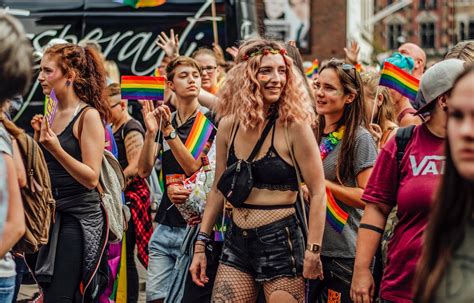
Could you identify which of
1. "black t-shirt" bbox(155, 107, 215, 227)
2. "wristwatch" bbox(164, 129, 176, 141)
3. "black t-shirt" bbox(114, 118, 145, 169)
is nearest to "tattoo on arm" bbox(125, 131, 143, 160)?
"black t-shirt" bbox(114, 118, 145, 169)

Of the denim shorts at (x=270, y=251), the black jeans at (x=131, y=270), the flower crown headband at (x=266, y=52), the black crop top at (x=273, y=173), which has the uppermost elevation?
the flower crown headband at (x=266, y=52)

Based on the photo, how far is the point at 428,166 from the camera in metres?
4.48

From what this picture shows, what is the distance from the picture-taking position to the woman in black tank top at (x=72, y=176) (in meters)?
6.00

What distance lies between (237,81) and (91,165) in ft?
3.23

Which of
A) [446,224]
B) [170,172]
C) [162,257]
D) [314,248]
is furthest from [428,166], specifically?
[162,257]

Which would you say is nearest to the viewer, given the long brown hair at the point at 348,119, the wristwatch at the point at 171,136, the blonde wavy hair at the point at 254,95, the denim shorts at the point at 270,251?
the denim shorts at the point at 270,251

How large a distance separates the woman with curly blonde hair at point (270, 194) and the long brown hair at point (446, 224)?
7.20 ft

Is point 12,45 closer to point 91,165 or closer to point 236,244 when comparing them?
point 236,244

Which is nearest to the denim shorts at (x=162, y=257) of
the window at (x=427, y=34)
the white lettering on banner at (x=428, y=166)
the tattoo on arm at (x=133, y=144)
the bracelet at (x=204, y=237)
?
the tattoo on arm at (x=133, y=144)

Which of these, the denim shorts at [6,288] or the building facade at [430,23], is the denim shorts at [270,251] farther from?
the building facade at [430,23]

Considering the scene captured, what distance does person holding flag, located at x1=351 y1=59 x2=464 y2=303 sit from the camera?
4.48m

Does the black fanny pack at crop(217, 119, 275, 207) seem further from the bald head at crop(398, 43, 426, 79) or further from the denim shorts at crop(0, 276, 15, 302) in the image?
the bald head at crop(398, 43, 426, 79)

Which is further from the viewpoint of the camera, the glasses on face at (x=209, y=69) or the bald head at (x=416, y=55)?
the glasses on face at (x=209, y=69)

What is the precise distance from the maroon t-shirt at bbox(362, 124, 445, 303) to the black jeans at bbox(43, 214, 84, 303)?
203cm
